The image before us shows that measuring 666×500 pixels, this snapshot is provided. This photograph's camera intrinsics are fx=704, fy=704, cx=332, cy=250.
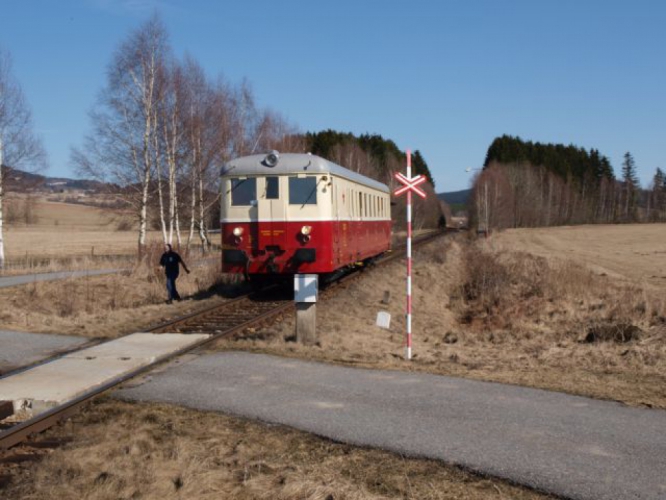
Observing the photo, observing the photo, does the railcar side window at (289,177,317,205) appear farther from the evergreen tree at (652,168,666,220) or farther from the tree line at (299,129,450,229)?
the evergreen tree at (652,168,666,220)

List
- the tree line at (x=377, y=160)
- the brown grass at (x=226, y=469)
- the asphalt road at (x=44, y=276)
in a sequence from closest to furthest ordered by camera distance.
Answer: the brown grass at (x=226, y=469) → the asphalt road at (x=44, y=276) → the tree line at (x=377, y=160)

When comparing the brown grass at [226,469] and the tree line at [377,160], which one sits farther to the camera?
the tree line at [377,160]

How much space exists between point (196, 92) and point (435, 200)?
59.8 meters

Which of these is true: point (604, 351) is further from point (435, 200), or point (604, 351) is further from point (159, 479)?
point (435, 200)

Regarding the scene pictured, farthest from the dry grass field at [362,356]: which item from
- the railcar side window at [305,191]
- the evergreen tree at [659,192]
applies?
the evergreen tree at [659,192]

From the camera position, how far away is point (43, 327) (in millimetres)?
12492

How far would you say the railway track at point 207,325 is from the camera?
6.07 m

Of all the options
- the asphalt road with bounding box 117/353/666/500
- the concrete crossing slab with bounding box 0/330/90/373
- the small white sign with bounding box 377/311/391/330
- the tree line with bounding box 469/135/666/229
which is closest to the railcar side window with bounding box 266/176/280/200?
the small white sign with bounding box 377/311/391/330

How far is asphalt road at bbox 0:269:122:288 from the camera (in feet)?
66.1

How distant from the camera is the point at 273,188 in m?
15.6

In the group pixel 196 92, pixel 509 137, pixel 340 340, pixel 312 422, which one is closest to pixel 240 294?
pixel 340 340

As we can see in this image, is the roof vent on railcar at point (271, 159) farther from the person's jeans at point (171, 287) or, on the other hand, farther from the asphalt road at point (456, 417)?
the asphalt road at point (456, 417)

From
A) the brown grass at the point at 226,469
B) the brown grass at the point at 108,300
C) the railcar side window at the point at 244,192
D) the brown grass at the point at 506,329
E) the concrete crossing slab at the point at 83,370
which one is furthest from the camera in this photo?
the railcar side window at the point at 244,192

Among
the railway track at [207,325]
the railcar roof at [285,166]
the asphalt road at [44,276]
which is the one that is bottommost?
the railway track at [207,325]
